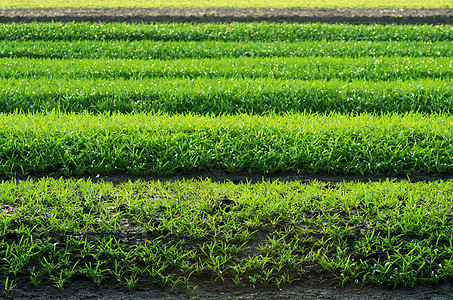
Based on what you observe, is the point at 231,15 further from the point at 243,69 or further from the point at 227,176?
the point at 227,176

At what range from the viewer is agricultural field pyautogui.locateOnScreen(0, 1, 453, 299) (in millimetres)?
3271

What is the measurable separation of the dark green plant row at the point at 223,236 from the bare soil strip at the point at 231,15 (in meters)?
10.6

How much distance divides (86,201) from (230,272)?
5.01 feet

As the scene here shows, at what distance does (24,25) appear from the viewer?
12.1 m

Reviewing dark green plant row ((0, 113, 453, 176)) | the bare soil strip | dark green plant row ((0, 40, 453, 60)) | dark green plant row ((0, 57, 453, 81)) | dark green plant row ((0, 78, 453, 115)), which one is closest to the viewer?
dark green plant row ((0, 113, 453, 176))

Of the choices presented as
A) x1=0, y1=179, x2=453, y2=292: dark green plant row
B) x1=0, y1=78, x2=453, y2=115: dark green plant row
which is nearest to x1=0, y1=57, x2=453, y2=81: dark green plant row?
x1=0, y1=78, x2=453, y2=115: dark green plant row

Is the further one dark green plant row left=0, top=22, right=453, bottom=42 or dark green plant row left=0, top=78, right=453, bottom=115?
dark green plant row left=0, top=22, right=453, bottom=42

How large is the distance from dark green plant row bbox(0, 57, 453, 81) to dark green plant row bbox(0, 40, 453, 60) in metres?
0.89

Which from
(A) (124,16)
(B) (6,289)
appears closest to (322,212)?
(B) (6,289)

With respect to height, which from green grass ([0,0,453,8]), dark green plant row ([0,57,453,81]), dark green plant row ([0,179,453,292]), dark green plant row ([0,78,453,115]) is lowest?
dark green plant row ([0,179,453,292])

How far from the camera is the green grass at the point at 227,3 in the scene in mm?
17250

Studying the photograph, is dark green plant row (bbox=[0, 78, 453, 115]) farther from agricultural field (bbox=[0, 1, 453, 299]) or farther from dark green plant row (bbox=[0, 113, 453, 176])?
dark green plant row (bbox=[0, 113, 453, 176])

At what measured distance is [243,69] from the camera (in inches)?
330

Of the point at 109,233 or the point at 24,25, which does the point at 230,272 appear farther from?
the point at 24,25
